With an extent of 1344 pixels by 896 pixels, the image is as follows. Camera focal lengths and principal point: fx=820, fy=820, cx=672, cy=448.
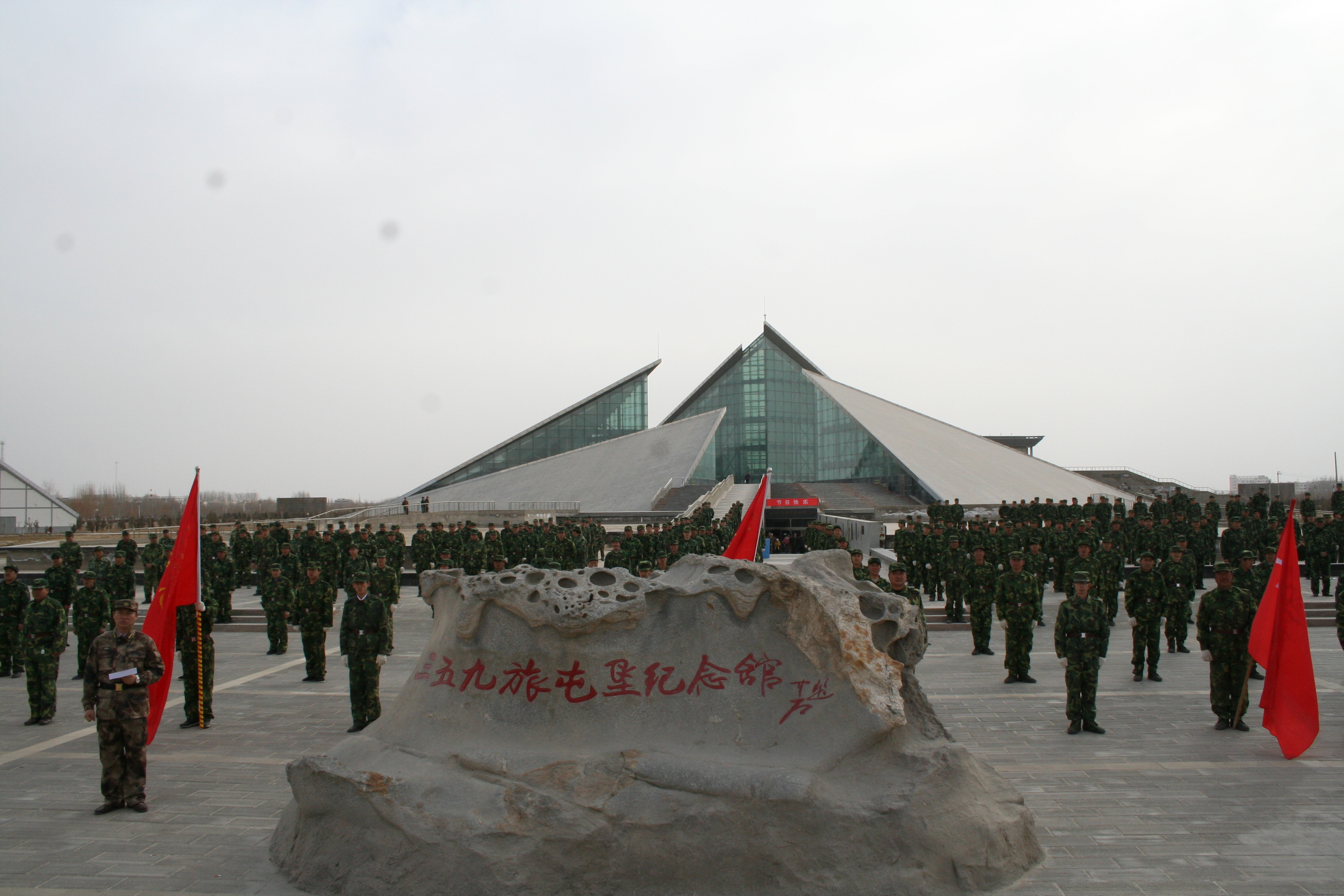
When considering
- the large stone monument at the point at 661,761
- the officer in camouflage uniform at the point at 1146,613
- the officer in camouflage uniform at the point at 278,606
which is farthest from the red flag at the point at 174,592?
the officer in camouflage uniform at the point at 1146,613

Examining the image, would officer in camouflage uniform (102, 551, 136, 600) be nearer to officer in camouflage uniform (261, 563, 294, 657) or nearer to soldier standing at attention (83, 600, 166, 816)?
officer in camouflage uniform (261, 563, 294, 657)

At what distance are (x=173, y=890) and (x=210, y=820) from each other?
0.93 metres

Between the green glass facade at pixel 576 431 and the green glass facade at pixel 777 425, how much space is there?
9.28 ft

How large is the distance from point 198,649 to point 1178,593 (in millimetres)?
9490

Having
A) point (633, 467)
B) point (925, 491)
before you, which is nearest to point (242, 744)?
point (925, 491)

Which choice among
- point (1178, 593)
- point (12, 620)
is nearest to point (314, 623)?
point (12, 620)

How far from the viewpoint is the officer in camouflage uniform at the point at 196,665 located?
659cm

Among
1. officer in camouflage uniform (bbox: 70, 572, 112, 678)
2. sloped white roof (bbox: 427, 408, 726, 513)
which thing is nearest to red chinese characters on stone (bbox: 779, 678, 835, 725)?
officer in camouflage uniform (bbox: 70, 572, 112, 678)

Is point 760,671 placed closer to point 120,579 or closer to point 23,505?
point 120,579

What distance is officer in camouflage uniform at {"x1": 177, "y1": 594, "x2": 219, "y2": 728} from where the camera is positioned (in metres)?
6.59

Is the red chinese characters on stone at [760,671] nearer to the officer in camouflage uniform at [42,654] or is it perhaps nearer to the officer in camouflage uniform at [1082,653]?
the officer in camouflage uniform at [1082,653]

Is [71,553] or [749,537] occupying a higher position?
[749,537]

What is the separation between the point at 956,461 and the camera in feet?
110

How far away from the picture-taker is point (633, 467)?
36.5 meters
